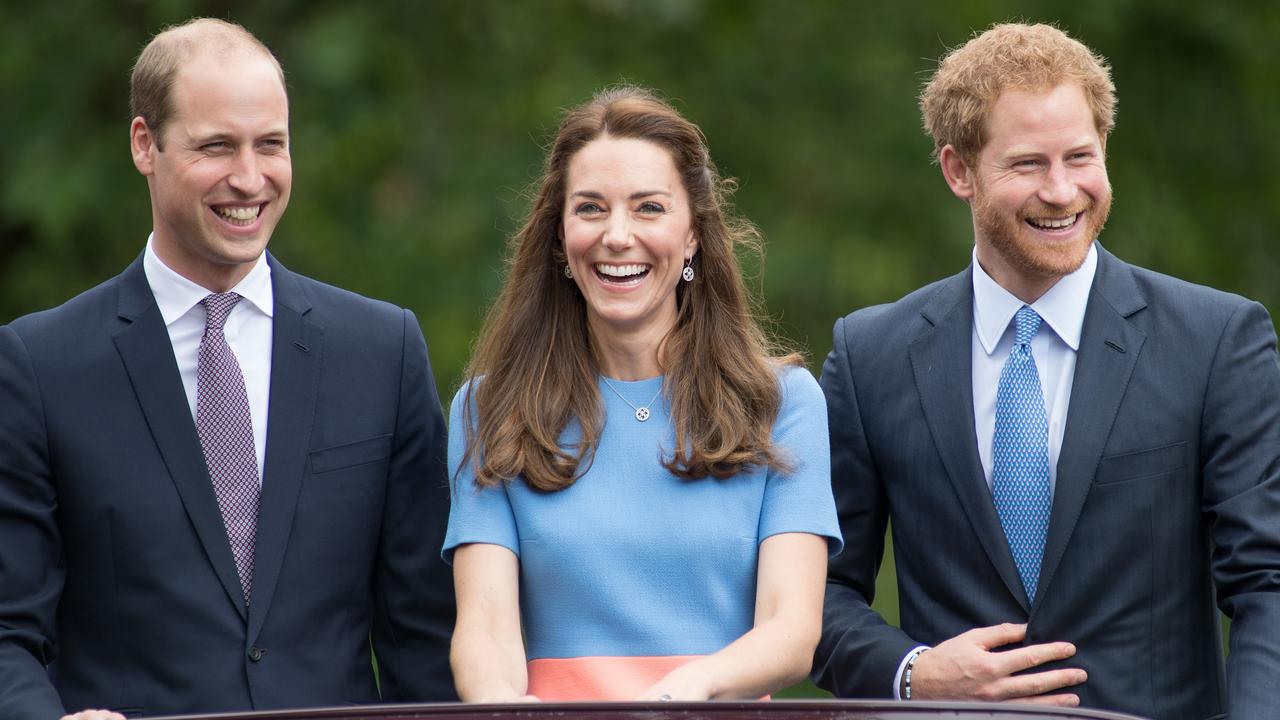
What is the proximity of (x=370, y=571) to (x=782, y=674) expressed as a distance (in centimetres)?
96

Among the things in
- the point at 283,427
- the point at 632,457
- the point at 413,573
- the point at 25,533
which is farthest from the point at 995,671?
the point at 25,533

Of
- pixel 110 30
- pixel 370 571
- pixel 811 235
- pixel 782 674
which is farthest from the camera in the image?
pixel 811 235

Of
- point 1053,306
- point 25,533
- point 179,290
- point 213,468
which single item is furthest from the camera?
point 1053,306

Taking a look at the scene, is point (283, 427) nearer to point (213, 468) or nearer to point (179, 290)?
point (213, 468)

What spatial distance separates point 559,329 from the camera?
4.45 meters

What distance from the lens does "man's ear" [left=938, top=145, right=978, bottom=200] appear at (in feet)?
14.9

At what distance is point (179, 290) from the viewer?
14.3 feet

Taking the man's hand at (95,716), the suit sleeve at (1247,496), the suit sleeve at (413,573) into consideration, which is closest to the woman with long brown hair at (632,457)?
the suit sleeve at (413,573)

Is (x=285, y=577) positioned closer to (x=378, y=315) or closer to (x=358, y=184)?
(x=378, y=315)

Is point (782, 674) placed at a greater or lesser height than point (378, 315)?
lesser

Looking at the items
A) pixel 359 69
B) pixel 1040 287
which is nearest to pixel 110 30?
pixel 359 69

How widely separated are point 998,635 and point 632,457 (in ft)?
2.71

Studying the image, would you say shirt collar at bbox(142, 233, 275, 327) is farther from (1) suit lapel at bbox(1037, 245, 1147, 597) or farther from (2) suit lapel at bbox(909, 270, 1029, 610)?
(1) suit lapel at bbox(1037, 245, 1147, 597)

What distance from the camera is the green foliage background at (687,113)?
8.84 metres
